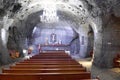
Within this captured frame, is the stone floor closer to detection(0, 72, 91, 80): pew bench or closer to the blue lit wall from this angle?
detection(0, 72, 91, 80): pew bench

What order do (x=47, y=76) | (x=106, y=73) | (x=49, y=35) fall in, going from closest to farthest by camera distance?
(x=47, y=76) → (x=106, y=73) → (x=49, y=35)

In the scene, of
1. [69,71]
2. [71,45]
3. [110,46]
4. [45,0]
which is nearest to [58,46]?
[71,45]

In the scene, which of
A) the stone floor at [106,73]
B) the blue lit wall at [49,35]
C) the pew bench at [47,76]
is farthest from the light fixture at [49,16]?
the blue lit wall at [49,35]

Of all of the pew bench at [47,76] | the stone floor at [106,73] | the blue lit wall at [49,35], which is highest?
the blue lit wall at [49,35]

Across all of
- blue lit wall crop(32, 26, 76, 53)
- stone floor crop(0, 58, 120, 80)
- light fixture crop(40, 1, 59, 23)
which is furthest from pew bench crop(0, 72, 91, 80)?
blue lit wall crop(32, 26, 76, 53)

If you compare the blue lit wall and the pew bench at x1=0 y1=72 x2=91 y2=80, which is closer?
the pew bench at x1=0 y1=72 x2=91 y2=80

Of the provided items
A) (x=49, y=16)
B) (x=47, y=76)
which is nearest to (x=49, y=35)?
(x=49, y=16)

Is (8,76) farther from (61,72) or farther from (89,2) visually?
(89,2)

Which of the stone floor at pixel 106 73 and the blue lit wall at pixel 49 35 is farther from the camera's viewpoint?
the blue lit wall at pixel 49 35

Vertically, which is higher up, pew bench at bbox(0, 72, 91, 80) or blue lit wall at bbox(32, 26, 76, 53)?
blue lit wall at bbox(32, 26, 76, 53)

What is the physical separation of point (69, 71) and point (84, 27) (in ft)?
49.5

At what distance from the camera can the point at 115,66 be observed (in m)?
15.4

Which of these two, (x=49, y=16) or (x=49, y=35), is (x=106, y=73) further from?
(x=49, y=35)

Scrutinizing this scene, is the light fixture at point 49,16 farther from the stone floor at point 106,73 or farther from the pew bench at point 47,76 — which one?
the pew bench at point 47,76
